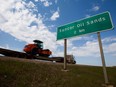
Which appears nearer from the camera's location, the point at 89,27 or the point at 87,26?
the point at 89,27

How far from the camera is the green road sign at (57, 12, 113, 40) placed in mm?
10534

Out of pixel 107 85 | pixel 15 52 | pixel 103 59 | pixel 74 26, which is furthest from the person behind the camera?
pixel 15 52

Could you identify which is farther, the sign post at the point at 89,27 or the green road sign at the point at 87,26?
the green road sign at the point at 87,26

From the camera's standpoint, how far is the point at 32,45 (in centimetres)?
2311

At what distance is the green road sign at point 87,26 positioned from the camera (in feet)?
34.6

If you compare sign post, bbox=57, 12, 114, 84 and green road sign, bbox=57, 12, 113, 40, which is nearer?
sign post, bbox=57, 12, 114, 84

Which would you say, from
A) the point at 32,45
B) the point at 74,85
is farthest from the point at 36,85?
the point at 32,45

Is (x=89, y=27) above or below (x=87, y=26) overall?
below

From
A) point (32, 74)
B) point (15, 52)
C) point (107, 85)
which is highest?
point (15, 52)

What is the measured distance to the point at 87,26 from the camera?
11656 millimetres

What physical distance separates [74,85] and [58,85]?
95 cm

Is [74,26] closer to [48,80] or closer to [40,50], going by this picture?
[48,80]

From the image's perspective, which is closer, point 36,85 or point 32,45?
point 36,85

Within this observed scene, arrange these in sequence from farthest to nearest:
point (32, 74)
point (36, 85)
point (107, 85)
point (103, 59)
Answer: point (103, 59)
point (107, 85)
point (32, 74)
point (36, 85)
